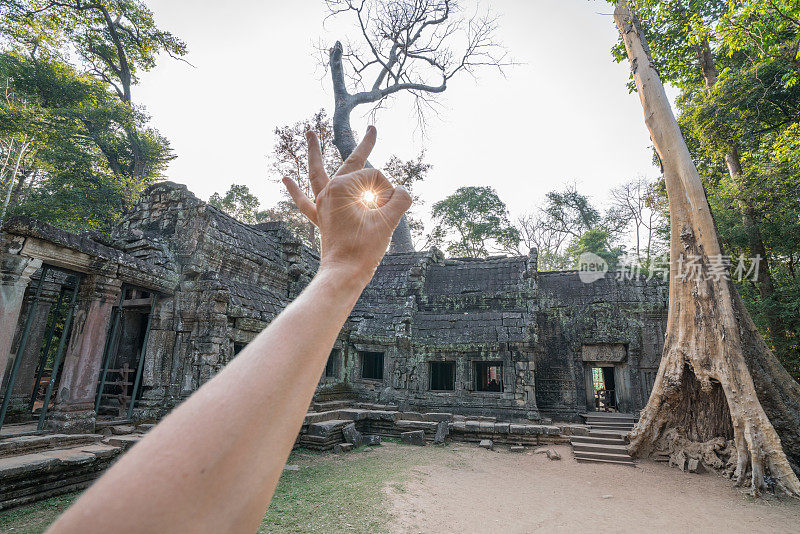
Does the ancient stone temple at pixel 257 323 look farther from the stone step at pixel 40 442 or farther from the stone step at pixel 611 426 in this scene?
the stone step at pixel 611 426

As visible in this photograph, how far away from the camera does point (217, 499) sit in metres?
0.48

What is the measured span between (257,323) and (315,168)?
25.5 ft

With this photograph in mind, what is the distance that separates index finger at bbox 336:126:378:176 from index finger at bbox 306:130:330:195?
0.07 metres

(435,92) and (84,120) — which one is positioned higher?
(435,92)

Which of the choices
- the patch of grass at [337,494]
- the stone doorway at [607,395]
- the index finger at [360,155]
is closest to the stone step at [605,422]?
the stone doorway at [607,395]

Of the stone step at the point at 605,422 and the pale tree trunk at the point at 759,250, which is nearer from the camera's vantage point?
the pale tree trunk at the point at 759,250

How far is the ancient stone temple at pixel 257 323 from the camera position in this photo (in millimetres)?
5969

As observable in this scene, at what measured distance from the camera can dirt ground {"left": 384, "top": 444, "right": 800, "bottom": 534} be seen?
477 centimetres

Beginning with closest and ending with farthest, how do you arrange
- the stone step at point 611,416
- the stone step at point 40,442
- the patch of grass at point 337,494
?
the patch of grass at point 337,494
the stone step at point 40,442
the stone step at point 611,416

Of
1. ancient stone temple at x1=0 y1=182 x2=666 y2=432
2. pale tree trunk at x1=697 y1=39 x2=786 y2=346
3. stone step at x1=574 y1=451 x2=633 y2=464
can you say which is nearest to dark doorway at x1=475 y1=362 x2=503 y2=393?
ancient stone temple at x1=0 y1=182 x2=666 y2=432

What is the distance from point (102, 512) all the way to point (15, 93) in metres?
23.2

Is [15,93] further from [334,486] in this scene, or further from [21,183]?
[334,486]

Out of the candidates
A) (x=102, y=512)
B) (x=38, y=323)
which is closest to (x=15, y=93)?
(x=38, y=323)

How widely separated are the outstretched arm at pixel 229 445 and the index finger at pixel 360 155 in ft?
1.60
